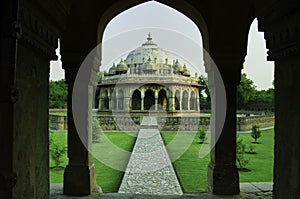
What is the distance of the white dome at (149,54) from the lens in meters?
38.7

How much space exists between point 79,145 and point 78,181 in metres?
0.61

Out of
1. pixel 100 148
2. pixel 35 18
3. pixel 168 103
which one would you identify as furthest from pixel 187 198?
pixel 168 103

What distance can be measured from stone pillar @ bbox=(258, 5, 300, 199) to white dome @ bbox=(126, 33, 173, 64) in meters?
35.6

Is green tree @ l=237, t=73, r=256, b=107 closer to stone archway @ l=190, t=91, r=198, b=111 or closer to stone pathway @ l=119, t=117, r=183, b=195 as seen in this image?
stone archway @ l=190, t=91, r=198, b=111

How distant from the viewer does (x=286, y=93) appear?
2104mm

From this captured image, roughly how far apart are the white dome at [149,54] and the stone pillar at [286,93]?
3558 centimetres

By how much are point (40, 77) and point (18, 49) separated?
1.47ft

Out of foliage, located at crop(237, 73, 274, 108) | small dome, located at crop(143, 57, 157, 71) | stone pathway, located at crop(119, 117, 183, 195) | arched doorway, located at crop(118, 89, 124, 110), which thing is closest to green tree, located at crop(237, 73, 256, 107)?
→ foliage, located at crop(237, 73, 274, 108)

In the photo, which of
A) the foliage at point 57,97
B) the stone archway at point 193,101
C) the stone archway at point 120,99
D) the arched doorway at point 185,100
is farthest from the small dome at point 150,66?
the foliage at point 57,97

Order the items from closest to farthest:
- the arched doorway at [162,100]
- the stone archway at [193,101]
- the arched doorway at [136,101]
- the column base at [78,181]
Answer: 1. the column base at [78,181]
2. the arched doorway at [162,100]
3. the arched doorway at [136,101]
4. the stone archway at [193,101]

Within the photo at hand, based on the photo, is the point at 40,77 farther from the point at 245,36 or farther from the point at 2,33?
the point at 245,36

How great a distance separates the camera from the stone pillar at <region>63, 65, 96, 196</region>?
5.11 metres

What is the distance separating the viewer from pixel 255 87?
168 feet

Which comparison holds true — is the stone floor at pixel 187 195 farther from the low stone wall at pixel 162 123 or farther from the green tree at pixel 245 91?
the green tree at pixel 245 91
